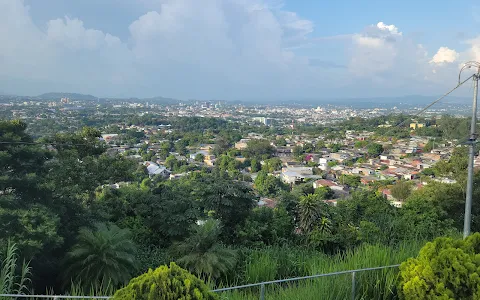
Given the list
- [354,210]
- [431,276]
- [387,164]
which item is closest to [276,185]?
[354,210]

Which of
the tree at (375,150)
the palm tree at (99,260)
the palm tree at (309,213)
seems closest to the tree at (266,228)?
the palm tree at (309,213)

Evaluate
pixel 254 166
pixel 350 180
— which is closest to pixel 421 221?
pixel 350 180

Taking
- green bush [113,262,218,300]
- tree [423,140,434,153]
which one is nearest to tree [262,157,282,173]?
tree [423,140,434,153]

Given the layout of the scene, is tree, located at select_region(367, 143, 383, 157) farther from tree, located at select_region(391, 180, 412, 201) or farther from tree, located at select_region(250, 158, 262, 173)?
tree, located at select_region(391, 180, 412, 201)

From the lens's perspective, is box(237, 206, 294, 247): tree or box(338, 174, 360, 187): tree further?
box(338, 174, 360, 187): tree

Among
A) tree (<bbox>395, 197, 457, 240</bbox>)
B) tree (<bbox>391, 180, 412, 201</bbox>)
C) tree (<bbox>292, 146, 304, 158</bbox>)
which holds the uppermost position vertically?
tree (<bbox>395, 197, 457, 240</bbox>)

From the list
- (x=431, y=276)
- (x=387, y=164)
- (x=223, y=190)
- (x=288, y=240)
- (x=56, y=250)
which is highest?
(x=431, y=276)

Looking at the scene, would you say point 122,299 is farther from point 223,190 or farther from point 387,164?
point 387,164
